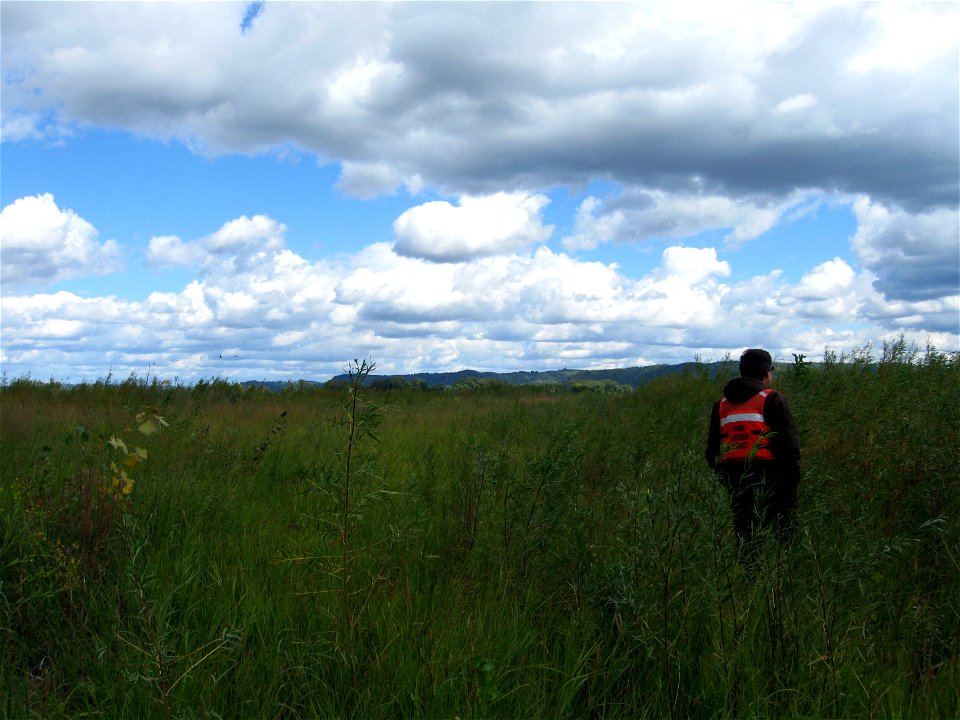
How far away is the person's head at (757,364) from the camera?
17.8ft

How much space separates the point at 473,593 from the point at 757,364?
3.07 meters

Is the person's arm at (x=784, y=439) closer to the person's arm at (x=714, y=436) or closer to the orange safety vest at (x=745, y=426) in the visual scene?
the orange safety vest at (x=745, y=426)

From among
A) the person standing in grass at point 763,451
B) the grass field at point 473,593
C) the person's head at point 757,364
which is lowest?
the grass field at point 473,593

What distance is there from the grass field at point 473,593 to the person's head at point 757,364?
3.81ft

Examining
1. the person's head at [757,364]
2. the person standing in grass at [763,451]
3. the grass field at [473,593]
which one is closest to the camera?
the grass field at [473,593]

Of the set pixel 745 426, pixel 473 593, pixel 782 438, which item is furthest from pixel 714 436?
pixel 473 593

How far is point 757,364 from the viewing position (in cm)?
542

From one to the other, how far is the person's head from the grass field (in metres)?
1.16

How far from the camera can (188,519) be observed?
5.18 metres

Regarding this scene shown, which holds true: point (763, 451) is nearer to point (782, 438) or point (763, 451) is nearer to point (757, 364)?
point (782, 438)

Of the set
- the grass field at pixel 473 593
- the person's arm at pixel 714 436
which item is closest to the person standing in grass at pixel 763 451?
the person's arm at pixel 714 436

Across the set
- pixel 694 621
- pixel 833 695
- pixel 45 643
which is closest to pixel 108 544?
pixel 45 643

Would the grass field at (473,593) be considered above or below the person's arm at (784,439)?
below

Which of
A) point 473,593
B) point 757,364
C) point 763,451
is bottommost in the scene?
point 473,593
